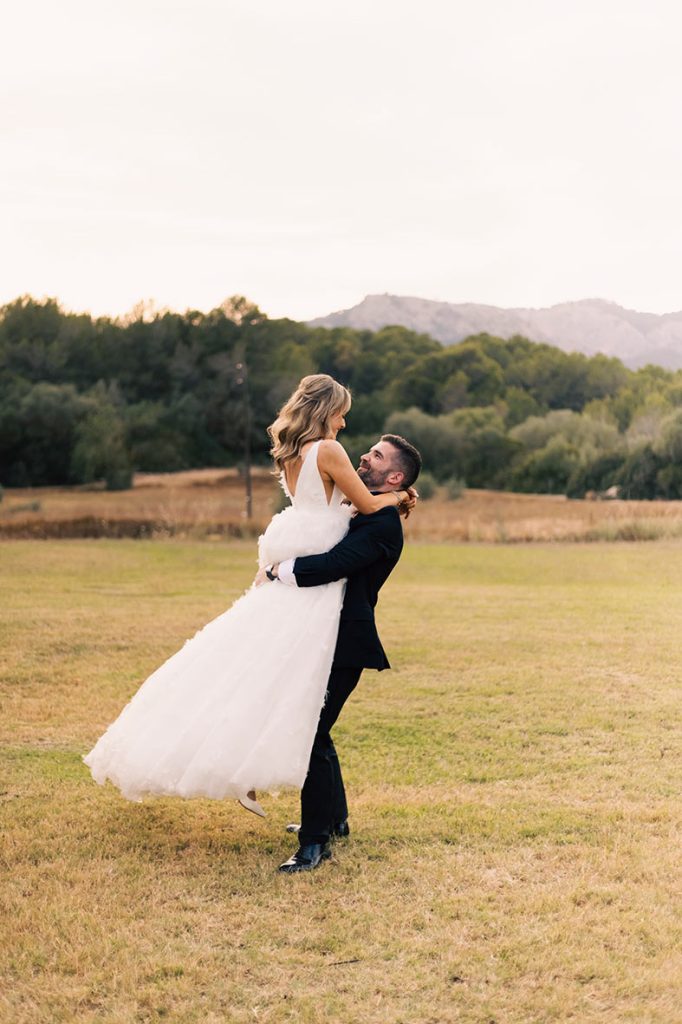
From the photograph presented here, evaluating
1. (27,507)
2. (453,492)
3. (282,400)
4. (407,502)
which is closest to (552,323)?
(282,400)

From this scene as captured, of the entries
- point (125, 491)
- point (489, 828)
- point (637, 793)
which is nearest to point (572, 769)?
point (637, 793)

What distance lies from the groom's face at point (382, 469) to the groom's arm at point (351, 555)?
136mm

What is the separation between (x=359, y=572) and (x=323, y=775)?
2.88 feet

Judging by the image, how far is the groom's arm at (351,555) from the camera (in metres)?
4.36

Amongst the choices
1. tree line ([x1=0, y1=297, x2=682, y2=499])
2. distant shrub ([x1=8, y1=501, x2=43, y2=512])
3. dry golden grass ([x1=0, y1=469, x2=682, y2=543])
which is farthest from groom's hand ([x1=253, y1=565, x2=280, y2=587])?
tree line ([x1=0, y1=297, x2=682, y2=499])

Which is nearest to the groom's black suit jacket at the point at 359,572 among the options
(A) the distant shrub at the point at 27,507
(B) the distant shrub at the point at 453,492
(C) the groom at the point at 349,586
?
(C) the groom at the point at 349,586

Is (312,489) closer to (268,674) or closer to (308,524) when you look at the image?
(308,524)

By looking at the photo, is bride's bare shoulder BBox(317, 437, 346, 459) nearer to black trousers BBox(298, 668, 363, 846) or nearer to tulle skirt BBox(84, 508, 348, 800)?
tulle skirt BBox(84, 508, 348, 800)

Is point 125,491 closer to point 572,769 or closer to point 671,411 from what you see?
point 671,411

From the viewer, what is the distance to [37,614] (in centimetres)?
1235

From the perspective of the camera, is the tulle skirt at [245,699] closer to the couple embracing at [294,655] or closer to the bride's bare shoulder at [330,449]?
the couple embracing at [294,655]

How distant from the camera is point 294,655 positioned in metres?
4.40

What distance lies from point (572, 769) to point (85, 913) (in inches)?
128

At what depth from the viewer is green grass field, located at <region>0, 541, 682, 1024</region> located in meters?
3.34
